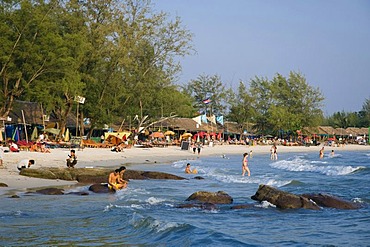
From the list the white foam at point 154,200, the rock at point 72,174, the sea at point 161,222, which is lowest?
the sea at point 161,222

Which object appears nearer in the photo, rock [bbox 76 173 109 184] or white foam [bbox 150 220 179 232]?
white foam [bbox 150 220 179 232]

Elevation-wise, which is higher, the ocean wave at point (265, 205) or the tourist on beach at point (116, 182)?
the tourist on beach at point (116, 182)

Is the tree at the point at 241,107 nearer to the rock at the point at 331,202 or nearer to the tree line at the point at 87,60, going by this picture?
the tree line at the point at 87,60

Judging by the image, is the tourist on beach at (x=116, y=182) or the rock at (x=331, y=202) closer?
the rock at (x=331, y=202)

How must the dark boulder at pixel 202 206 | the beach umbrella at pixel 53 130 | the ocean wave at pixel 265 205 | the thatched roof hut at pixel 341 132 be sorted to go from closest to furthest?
the dark boulder at pixel 202 206 < the ocean wave at pixel 265 205 < the beach umbrella at pixel 53 130 < the thatched roof hut at pixel 341 132

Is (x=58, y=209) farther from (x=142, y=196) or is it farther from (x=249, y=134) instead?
(x=249, y=134)

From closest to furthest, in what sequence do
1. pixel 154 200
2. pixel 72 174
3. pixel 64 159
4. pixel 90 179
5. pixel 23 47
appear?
pixel 154 200 → pixel 90 179 → pixel 72 174 → pixel 64 159 → pixel 23 47

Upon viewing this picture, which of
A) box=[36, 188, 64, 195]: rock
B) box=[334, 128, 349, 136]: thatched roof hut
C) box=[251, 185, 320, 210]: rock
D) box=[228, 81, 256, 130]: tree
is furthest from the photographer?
box=[334, 128, 349, 136]: thatched roof hut

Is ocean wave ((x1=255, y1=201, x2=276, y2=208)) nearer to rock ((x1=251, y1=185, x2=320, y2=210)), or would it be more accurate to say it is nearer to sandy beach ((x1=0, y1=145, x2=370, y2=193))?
rock ((x1=251, y1=185, x2=320, y2=210))

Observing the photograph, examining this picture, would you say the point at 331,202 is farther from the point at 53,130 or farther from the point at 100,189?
the point at 53,130

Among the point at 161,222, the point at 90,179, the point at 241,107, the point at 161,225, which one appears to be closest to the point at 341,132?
the point at 241,107

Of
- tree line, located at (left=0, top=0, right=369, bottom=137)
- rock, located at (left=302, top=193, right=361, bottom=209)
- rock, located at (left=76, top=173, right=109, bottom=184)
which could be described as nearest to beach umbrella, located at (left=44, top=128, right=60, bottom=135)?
tree line, located at (left=0, top=0, right=369, bottom=137)

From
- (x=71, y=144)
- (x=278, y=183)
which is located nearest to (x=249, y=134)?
(x=71, y=144)

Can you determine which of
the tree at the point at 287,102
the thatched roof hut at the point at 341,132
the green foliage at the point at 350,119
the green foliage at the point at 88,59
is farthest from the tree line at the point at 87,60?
the green foliage at the point at 350,119
